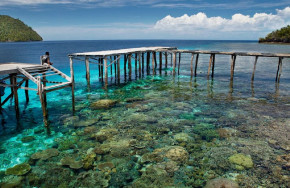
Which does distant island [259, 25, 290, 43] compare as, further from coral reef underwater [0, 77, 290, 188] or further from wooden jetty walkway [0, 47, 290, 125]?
coral reef underwater [0, 77, 290, 188]

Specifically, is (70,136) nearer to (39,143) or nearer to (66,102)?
(39,143)

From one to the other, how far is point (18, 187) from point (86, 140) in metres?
3.74

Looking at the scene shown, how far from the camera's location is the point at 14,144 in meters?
10.5

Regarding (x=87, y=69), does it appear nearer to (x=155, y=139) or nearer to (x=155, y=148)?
(x=155, y=139)

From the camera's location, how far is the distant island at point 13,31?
15512cm

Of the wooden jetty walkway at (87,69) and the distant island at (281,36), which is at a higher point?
the distant island at (281,36)

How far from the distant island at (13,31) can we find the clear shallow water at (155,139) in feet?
552

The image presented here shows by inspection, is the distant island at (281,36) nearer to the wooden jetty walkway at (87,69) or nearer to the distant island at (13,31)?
the wooden jetty walkway at (87,69)

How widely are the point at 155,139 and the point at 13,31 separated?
189 metres

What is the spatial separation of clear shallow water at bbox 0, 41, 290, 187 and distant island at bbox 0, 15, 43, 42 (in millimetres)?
168309

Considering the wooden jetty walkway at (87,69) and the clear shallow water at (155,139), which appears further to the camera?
the wooden jetty walkway at (87,69)

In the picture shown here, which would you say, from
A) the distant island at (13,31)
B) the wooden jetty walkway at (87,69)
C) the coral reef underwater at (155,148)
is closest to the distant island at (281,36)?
the wooden jetty walkway at (87,69)

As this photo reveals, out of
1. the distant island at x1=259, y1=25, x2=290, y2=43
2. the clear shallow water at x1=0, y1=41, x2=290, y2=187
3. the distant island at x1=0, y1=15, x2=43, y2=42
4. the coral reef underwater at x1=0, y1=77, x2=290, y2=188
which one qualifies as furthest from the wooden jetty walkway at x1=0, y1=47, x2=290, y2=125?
the distant island at x1=0, y1=15, x2=43, y2=42

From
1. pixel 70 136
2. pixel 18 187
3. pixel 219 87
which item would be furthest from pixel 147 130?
pixel 219 87
